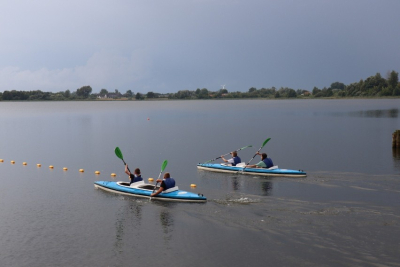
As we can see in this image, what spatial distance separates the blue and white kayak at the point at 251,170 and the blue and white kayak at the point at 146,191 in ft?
21.9

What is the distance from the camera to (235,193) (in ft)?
74.3

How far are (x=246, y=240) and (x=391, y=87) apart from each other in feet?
616

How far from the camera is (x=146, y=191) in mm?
22109

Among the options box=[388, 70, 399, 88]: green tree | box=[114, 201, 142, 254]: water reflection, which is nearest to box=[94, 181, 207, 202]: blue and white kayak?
box=[114, 201, 142, 254]: water reflection

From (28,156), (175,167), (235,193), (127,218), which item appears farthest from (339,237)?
(28,156)

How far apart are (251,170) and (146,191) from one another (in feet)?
25.0

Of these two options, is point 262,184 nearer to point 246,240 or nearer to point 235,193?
point 235,193

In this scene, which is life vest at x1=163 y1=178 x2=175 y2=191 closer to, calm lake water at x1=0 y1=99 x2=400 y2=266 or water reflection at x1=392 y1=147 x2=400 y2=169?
calm lake water at x1=0 y1=99 x2=400 y2=266

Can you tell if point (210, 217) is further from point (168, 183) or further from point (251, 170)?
point (251, 170)

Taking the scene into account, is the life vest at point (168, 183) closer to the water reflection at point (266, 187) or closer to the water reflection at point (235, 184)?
the water reflection at point (235, 184)

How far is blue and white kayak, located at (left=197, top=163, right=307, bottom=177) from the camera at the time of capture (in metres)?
26.1

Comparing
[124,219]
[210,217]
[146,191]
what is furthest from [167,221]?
[146,191]

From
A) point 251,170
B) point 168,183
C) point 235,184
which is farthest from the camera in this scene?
point 251,170

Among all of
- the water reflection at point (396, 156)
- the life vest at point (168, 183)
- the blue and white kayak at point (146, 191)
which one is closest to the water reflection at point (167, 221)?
the blue and white kayak at point (146, 191)
